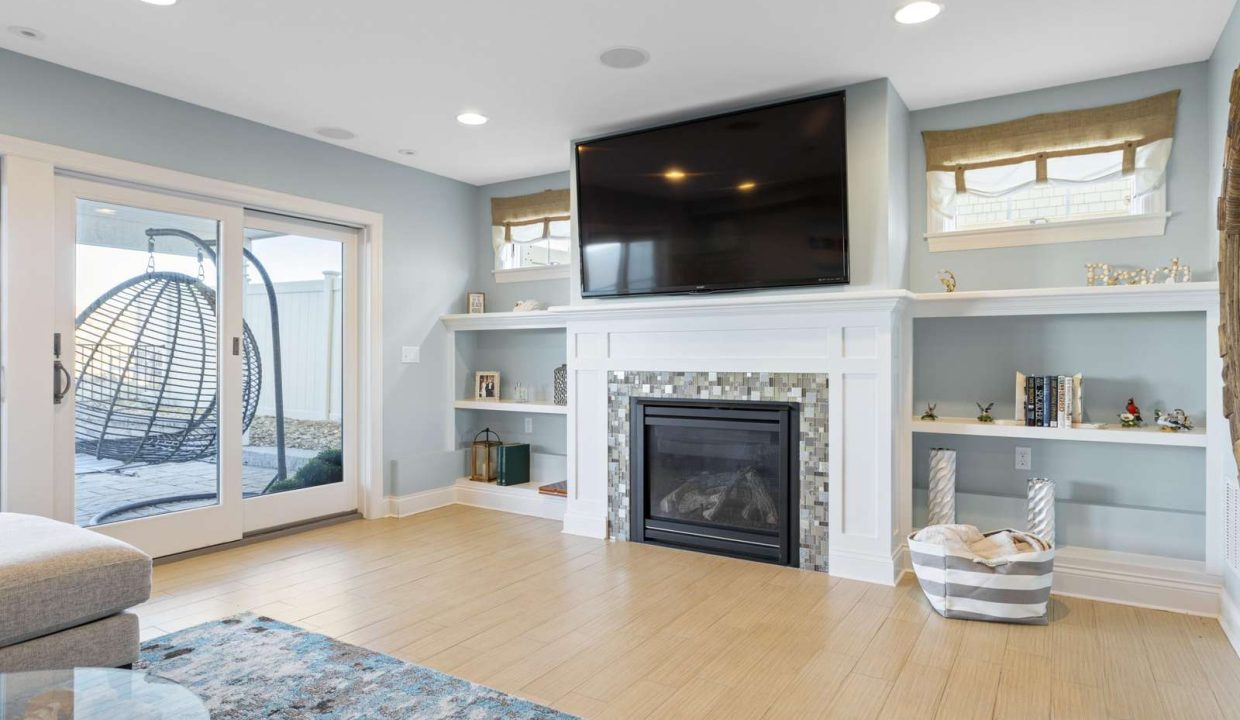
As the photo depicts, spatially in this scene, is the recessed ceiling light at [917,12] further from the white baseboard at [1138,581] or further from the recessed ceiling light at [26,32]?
the recessed ceiling light at [26,32]

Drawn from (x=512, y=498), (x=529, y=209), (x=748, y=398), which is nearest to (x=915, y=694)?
(x=748, y=398)

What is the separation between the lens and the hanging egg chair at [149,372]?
11.2 ft

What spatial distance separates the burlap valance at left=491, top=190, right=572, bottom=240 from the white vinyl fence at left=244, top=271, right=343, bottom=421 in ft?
4.18

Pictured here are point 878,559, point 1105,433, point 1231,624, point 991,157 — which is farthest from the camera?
point 991,157

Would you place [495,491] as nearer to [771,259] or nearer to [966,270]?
[771,259]

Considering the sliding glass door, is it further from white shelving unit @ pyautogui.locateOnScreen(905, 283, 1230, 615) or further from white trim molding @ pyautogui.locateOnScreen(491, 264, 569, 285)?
white shelving unit @ pyautogui.locateOnScreen(905, 283, 1230, 615)

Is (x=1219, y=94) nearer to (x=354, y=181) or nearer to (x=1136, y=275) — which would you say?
(x=1136, y=275)

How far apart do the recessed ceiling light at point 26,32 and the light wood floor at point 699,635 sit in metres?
2.39

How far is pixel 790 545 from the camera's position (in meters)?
3.59

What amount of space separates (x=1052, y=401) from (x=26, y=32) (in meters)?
4.64

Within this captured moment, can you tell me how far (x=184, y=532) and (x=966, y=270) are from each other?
427 cm

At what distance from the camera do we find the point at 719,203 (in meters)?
3.75

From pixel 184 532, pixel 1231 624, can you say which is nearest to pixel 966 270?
pixel 1231 624

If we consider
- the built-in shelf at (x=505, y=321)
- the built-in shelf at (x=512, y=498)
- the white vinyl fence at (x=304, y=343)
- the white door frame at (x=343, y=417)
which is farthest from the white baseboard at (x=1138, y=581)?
the white vinyl fence at (x=304, y=343)
